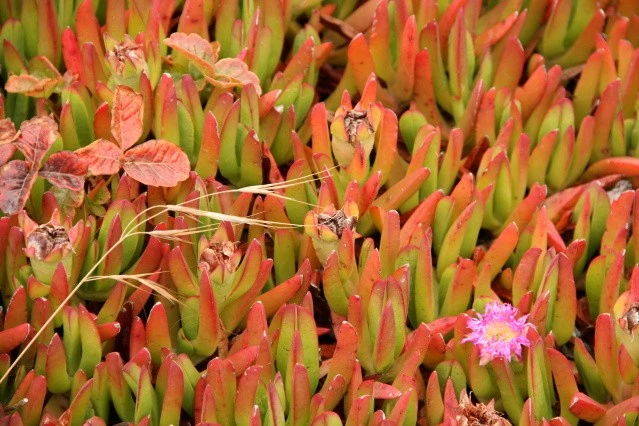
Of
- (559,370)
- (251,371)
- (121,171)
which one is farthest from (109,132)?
(559,370)

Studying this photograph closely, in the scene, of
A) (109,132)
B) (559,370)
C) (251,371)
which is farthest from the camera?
(109,132)

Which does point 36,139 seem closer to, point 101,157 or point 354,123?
point 101,157

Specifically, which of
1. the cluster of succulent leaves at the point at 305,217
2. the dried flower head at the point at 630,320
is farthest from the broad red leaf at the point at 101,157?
the dried flower head at the point at 630,320

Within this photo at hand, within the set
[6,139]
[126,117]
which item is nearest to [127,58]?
[126,117]

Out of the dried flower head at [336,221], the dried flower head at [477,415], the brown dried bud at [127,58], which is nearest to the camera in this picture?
the dried flower head at [477,415]

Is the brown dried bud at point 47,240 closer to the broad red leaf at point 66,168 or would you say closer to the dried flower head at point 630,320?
the broad red leaf at point 66,168

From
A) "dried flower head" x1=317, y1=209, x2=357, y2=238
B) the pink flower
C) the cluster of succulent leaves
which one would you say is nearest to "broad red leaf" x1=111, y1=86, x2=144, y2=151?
the cluster of succulent leaves

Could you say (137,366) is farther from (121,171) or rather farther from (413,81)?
(413,81)
